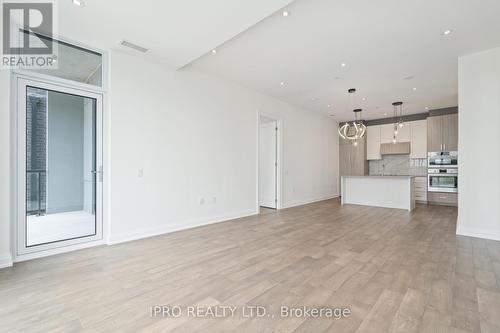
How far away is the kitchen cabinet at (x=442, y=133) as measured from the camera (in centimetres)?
687

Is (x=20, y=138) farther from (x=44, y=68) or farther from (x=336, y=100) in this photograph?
(x=336, y=100)

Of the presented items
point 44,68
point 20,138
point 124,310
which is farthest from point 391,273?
point 44,68

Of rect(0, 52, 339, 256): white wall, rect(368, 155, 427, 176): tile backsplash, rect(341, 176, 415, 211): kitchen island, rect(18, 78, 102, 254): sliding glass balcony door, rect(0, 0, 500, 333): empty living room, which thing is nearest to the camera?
rect(0, 0, 500, 333): empty living room

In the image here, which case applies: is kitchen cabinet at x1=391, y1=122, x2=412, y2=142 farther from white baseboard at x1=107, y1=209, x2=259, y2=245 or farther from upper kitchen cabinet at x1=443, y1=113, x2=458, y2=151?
white baseboard at x1=107, y1=209, x2=259, y2=245

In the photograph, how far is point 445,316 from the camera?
1.82 meters

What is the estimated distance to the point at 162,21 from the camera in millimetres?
2842

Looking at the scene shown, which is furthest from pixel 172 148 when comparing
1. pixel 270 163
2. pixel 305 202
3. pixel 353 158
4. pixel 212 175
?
pixel 353 158

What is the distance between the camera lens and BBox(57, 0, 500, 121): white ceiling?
2688 millimetres

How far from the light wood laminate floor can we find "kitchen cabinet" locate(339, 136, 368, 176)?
519cm

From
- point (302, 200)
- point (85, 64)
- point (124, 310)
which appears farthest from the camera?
point (302, 200)

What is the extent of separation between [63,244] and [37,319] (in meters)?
1.71

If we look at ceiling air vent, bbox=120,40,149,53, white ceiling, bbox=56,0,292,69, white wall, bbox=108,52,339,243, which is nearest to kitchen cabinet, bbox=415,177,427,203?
white wall, bbox=108,52,339,243

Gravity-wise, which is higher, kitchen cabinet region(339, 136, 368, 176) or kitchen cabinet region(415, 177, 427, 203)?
kitchen cabinet region(339, 136, 368, 176)

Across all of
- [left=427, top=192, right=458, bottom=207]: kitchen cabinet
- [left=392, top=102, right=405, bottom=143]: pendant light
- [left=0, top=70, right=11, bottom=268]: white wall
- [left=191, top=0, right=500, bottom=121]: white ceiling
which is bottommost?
[left=427, top=192, right=458, bottom=207]: kitchen cabinet
